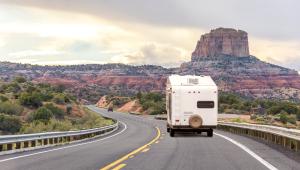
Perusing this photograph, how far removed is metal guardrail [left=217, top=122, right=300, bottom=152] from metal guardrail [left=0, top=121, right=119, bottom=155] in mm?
9945

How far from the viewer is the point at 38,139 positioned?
2386cm

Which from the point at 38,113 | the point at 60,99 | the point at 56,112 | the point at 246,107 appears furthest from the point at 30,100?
the point at 246,107

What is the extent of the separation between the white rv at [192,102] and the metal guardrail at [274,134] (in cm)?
283

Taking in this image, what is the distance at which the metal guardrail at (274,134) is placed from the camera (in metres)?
19.3

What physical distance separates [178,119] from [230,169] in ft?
48.3

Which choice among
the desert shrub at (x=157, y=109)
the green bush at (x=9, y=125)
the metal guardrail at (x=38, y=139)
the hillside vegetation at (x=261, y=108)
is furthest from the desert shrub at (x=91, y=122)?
the desert shrub at (x=157, y=109)

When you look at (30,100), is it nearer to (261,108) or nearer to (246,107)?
(246,107)

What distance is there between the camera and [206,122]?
2802 centimetres

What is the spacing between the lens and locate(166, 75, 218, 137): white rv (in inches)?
1072

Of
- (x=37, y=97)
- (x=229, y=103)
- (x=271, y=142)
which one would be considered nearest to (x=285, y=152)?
(x=271, y=142)

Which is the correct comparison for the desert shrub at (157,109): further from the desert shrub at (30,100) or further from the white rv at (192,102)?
the white rv at (192,102)

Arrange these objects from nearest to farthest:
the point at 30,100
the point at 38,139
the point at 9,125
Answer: the point at 38,139, the point at 9,125, the point at 30,100

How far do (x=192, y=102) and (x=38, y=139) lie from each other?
310 inches

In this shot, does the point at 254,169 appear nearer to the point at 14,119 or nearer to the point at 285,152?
the point at 285,152
